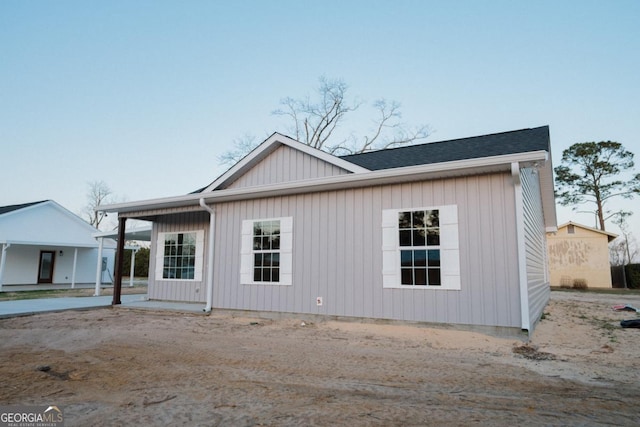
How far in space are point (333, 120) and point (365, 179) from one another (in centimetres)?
1868

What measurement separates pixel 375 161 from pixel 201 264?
5.75 metres

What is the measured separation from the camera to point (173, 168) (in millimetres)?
18906

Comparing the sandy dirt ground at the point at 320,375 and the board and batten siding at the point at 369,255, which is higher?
the board and batten siding at the point at 369,255

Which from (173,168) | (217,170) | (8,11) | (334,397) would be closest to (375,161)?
(334,397)

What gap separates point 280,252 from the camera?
8.05 metres

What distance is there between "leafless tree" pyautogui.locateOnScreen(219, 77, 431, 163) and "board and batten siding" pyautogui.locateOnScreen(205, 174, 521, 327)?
1640 centimetres

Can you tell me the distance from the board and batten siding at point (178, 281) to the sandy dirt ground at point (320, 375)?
3.57 m

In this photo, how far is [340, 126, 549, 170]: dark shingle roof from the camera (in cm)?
685

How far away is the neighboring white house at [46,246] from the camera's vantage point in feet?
Result: 60.8

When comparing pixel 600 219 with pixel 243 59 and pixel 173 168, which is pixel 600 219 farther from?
pixel 173 168

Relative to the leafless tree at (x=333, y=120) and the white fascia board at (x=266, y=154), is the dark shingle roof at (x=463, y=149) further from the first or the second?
the leafless tree at (x=333, y=120)

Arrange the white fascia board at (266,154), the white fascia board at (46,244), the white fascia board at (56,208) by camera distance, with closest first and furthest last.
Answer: the white fascia board at (266,154)
the white fascia board at (46,244)
the white fascia board at (56,208)

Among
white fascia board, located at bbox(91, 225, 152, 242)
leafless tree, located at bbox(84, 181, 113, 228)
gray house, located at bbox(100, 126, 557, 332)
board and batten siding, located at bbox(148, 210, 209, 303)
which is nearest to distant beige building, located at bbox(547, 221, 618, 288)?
gray house, located at bbox(100, 126, 557, 332)

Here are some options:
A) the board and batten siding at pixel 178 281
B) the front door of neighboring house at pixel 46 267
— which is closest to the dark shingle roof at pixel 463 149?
the board and batten siding at pixel 178 281
